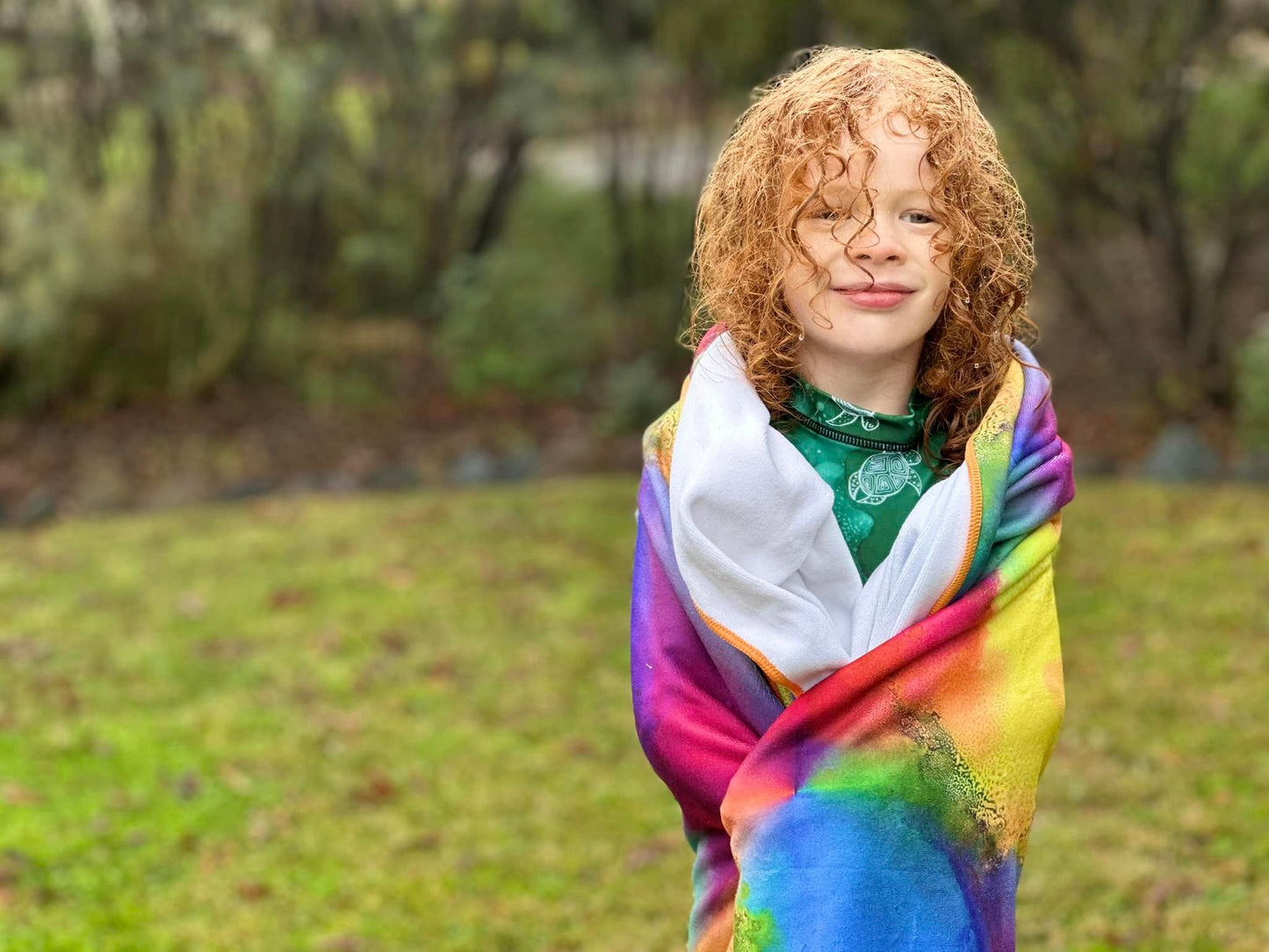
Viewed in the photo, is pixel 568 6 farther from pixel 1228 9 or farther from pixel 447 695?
pixel 447 695

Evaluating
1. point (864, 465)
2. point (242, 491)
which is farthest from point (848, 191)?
point (242, 491)

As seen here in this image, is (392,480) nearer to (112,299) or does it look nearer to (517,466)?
(517,466)

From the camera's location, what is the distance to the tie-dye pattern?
5.29 feet

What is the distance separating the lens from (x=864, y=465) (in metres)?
1.80

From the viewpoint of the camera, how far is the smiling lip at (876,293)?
1.72 meters

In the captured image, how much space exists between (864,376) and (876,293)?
0.42 ft

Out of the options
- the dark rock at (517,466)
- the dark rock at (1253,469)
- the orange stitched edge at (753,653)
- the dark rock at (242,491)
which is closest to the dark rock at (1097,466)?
the dark rock at (1253,469)

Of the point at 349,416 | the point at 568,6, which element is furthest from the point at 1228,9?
the point at 349,416

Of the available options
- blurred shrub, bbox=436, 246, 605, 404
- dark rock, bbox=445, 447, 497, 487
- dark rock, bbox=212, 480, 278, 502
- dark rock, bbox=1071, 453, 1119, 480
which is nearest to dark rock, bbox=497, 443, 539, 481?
dark rock, bbox=445, 447, 497, 487

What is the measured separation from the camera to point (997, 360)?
1831 millimetres

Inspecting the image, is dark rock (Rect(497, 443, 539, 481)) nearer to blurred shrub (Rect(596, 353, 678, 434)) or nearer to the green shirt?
blurred shrub (Rect(596, 353, 678, 434))

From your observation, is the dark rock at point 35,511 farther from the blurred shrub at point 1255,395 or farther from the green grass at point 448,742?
the blurred shrub at point 1255,395

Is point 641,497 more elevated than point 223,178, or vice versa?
point 641,497

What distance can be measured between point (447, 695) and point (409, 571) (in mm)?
1418
